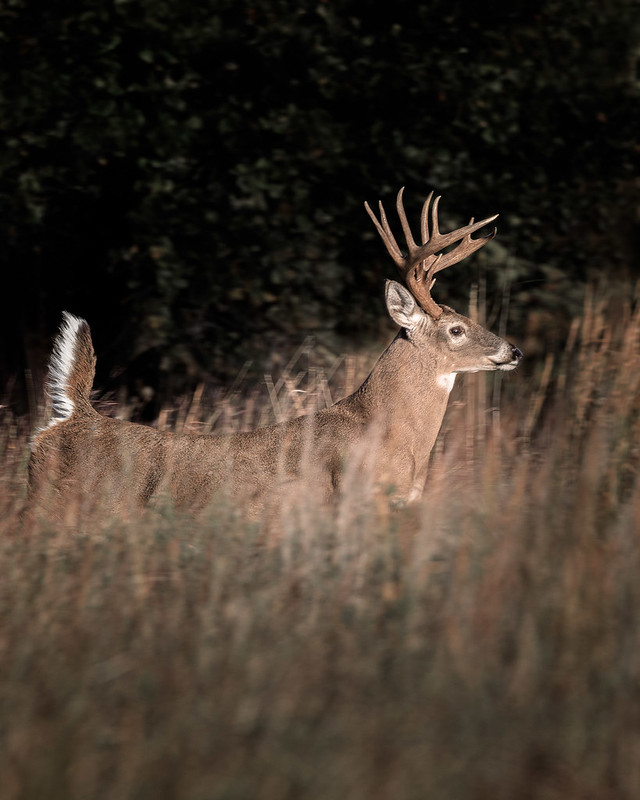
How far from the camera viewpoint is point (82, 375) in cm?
584

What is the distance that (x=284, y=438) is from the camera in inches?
220

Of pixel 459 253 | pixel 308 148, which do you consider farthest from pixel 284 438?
pixel 308 148

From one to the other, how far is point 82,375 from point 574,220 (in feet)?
11.3

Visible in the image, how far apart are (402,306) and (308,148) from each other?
1.89 m

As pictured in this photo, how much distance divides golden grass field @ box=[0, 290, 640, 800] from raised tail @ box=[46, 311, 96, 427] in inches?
37.6

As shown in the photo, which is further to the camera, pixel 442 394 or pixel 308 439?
pixel 442 394

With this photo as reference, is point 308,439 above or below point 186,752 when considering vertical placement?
above

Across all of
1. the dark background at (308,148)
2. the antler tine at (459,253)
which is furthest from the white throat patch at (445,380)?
the dark background at (308,148)

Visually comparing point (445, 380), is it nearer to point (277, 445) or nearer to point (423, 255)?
point (423, 255)

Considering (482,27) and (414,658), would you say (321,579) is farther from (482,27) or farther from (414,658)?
(482,27)

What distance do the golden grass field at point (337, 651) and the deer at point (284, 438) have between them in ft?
1.47

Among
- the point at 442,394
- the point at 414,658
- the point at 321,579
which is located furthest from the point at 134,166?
the point at 414,658

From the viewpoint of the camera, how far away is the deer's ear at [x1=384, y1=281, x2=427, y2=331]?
5.89m

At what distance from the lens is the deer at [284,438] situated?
5.41 metres
